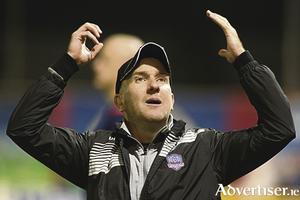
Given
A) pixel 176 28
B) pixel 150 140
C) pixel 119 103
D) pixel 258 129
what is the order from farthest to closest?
pixel 176 28 < pixel 119 103 < pixel 150 140 < pixel 258 129

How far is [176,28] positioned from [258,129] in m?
2.18

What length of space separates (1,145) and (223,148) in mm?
2138

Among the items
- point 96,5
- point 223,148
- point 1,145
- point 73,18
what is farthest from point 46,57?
point 223,148

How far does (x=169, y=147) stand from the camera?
1475 mm

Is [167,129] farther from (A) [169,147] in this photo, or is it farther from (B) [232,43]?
(B) [232,43]

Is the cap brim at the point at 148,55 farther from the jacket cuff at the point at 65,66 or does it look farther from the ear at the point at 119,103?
the jacket cuff at the point at 65,66

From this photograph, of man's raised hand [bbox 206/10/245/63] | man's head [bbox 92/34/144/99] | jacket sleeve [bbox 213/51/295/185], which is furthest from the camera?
man's head [bbox 92/34/144/99]

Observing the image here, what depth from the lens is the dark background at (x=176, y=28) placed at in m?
3.26

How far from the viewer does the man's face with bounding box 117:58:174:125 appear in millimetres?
1525

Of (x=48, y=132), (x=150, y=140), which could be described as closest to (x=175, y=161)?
(x=150, y=140)

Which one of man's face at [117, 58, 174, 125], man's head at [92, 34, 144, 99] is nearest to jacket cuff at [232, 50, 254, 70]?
man's face at [117, 58, 174, 125]

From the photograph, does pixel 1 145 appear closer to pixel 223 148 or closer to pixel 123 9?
pixel 123 9

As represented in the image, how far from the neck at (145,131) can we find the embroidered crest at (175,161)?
0.60 feet

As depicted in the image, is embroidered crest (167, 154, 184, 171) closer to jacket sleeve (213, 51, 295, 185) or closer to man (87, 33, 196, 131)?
jacket sleeve (213, 51, 295, 185)
